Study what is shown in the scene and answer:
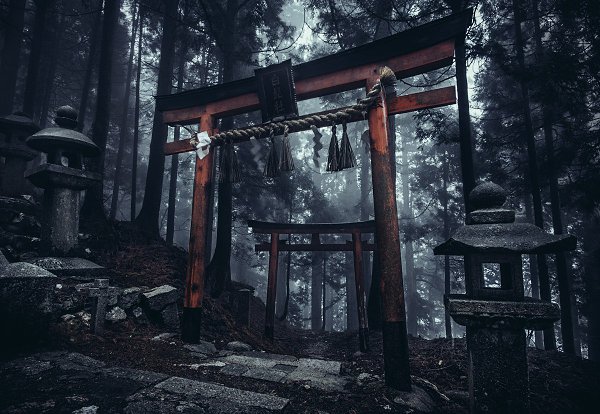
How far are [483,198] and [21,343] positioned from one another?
18.2 feet

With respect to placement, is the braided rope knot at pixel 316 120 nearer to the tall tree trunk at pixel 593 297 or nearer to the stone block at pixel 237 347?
the stone block at pixel 237 347

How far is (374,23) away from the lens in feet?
41.6

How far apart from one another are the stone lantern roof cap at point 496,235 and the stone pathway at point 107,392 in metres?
2.42

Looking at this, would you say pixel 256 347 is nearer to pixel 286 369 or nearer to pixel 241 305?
pixel 241 305

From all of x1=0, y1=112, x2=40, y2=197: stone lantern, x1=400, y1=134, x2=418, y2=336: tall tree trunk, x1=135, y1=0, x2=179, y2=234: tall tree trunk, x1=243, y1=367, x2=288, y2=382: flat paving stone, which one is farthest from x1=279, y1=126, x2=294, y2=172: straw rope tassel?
x1=400, y1=134, x2=418, y2=336: tall tree trunk

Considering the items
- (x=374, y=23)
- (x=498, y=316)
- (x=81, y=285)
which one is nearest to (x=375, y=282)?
(x=498, y=316)

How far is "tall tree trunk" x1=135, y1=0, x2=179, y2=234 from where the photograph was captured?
10.2m

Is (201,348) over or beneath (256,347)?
over

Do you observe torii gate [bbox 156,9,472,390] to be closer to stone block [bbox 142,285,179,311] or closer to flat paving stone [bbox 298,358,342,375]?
stone block [bbox 142,285,179,311]

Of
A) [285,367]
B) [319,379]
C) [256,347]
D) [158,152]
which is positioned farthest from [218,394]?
[158,152]

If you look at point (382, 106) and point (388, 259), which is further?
point (382, 106)

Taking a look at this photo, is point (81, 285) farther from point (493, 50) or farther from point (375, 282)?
point (493, 50)

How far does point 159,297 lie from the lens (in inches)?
230

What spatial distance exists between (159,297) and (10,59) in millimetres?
14094
